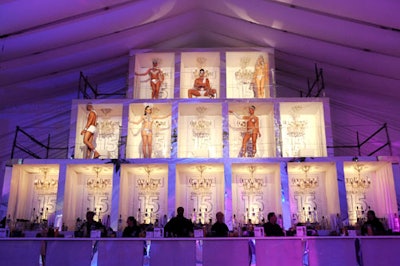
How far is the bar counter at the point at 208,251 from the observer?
4480mm

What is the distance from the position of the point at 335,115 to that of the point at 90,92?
632 centimetres

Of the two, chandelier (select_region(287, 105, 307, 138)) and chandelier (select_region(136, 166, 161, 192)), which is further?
chandelier (select_region(287, 105, 307, 138))

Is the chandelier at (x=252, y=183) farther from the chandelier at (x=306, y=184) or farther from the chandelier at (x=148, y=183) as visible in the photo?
the chandelier at (x=148, y=183)

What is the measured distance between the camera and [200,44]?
11156 millimetres

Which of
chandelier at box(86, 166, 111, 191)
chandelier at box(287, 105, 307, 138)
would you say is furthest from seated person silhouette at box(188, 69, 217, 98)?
chandelier at box(86, 166, 111, 191)

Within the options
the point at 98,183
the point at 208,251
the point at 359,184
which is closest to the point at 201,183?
the point at 98,183

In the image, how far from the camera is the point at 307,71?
33.4 feet

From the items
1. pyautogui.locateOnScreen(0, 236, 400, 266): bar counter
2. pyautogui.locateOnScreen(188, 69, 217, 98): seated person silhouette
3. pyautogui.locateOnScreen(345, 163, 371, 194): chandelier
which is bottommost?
pyautogui.locateOnScreen(0, 236, 400, 266): bar counter

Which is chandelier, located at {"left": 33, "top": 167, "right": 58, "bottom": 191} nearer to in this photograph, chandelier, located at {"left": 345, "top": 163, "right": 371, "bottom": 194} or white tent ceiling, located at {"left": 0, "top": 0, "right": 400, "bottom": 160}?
white tent ceiling, located at {"left": 0, "top": 0, "right": 400, "bottom": 160}

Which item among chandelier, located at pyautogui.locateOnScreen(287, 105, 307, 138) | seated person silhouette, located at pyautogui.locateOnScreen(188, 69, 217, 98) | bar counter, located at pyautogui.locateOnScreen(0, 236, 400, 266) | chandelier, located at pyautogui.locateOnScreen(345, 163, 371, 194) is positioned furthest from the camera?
chandelier, located at pyautogui.locateOnScreen(287, 105, 307, 138)

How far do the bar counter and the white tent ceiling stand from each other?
3785 millimetres

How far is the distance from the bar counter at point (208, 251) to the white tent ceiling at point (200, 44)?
378 centimetres

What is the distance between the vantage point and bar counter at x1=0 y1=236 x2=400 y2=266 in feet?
14.7

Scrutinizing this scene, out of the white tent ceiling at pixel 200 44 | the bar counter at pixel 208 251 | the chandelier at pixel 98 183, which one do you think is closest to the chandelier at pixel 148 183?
the chandelier at pixel 98 183
